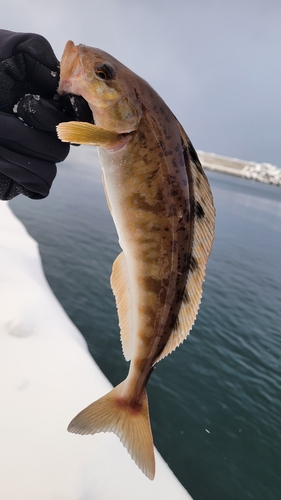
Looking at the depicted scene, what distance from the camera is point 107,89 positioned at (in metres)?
1.98

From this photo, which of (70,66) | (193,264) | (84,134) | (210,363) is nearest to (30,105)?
(70,66)

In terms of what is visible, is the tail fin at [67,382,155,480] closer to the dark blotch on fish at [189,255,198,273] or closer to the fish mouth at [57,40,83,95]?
the dark blotch on fish at [189,255,198,273]

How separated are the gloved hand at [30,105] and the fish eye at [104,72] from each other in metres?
0.39

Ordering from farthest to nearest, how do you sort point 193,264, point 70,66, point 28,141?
point 28,141, point 193,264, point 70,66

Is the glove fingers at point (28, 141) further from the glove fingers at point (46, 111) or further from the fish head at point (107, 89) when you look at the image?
the fish head at point (107, 89)

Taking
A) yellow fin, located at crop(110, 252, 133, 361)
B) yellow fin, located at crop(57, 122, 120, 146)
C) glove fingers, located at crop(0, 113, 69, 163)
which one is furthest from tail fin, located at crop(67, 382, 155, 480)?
glove fingers, located at crop(0, 113, 69, 163)

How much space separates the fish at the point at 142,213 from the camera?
1.99m

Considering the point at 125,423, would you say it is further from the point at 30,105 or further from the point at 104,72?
the point at 30,105

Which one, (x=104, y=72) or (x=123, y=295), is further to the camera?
(x=123, y=295)

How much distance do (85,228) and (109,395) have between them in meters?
16.4

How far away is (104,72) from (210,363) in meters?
8.79

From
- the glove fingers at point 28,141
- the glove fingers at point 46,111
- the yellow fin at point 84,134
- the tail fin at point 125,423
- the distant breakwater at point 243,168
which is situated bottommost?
the distant breakwater at point 243,168

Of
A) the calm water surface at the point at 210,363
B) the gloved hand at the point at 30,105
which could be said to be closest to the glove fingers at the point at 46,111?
the gloved hand at the point at 30,105

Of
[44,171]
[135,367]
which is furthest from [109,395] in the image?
[44,171]
